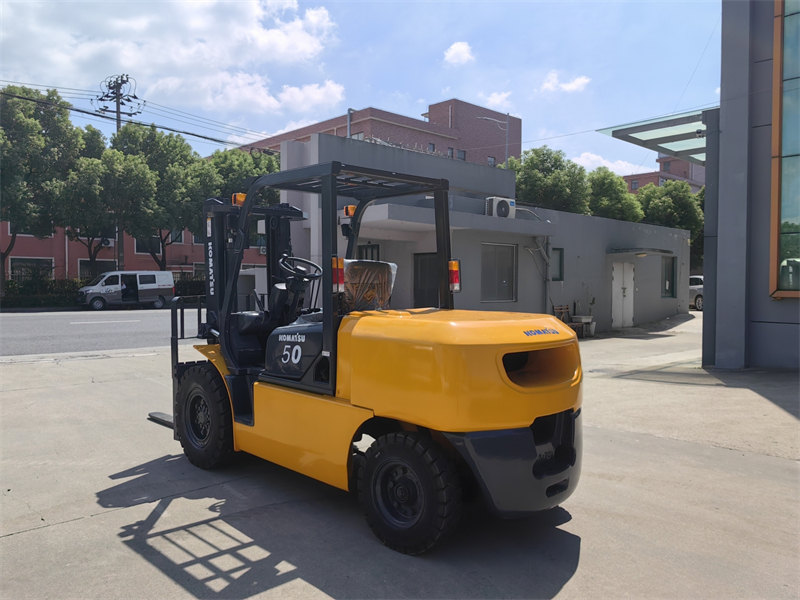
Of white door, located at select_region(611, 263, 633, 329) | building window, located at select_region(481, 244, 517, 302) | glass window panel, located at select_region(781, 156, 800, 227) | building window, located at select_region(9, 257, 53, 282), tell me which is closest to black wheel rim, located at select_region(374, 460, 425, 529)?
glass window panel, located at select_region(781, 156, 800, 227)

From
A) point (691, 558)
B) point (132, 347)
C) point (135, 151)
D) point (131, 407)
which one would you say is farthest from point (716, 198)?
point (135, 151)

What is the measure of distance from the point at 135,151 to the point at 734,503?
4080 centimetres

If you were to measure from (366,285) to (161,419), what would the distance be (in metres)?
3.46

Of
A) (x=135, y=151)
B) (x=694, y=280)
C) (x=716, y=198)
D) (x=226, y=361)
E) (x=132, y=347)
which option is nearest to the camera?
(x=226, y=361)

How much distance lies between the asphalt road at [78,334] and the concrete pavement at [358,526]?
7.46 meters

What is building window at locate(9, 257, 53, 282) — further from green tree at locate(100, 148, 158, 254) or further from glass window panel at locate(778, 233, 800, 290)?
glass window panel at locate(778, 233, 800, 290)

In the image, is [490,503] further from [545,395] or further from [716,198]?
[716,198]

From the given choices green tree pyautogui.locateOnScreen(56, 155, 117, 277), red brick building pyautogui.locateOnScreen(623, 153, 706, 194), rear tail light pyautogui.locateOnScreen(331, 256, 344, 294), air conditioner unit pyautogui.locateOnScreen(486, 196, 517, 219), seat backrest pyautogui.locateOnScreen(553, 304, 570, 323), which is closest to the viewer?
rear tail light pyautogui.locateOnScreen(331, 256, 344, 294)

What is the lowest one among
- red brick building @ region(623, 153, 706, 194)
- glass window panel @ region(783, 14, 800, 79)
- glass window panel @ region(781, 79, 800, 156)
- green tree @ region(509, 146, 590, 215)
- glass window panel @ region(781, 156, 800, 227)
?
glass window panel @ region(781, 156, 800, 227)

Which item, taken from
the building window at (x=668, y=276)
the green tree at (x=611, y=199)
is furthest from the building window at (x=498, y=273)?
the green tree at (x=611, y=199)

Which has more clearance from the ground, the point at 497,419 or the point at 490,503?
the point at 497,419

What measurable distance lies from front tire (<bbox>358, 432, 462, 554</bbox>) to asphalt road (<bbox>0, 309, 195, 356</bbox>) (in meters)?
12.0

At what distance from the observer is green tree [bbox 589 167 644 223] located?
37750mm

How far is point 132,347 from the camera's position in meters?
14.8
